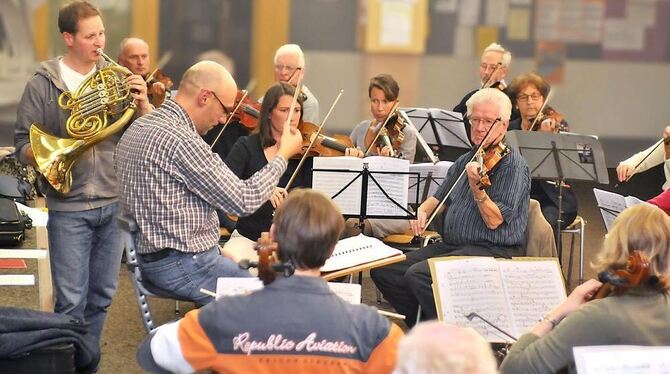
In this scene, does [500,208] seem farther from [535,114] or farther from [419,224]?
[535,114]

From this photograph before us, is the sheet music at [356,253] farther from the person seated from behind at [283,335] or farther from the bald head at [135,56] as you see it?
the bald head at [135,56]

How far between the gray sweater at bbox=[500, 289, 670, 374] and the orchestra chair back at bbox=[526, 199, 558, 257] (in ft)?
5.70

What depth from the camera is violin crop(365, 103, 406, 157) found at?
579cm

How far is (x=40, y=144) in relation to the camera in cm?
372

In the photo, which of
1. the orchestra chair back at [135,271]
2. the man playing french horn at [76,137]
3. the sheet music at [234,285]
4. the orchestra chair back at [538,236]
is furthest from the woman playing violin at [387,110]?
the sheet music at [234,285]

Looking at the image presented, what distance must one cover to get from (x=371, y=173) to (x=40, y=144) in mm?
1582

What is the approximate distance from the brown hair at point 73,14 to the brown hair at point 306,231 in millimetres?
1690

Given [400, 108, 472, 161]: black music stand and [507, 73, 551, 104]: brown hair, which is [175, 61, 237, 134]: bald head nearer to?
[400, 108, 472, 161]: black music stand

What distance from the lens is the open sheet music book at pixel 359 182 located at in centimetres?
473

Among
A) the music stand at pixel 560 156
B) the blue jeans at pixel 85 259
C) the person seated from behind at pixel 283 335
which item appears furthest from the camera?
the music stand at pixel 560 156

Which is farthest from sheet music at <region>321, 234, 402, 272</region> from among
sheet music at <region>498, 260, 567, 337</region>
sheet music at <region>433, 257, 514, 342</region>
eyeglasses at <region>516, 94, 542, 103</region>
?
eyeglasses at <region>516, 94, 542, 103</region>

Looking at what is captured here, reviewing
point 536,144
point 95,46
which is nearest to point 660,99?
point 536,144

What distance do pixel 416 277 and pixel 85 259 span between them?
4.49 feet

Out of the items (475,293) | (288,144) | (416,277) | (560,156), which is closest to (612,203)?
(560,156)
